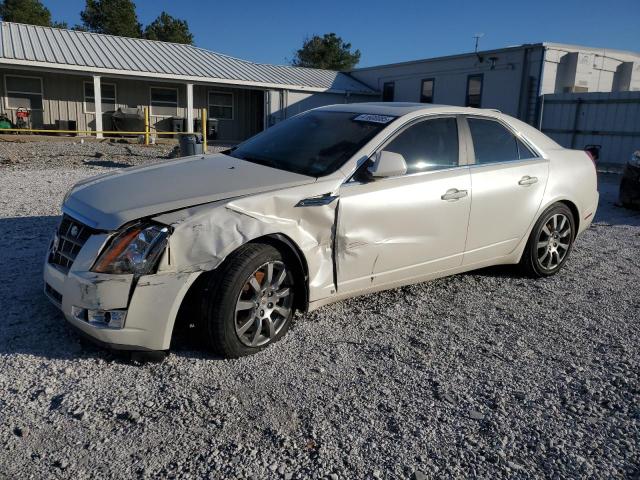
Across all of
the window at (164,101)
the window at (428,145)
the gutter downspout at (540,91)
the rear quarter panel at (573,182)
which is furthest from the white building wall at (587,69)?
the window at (428,145)

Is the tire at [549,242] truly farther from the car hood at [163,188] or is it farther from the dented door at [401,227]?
the car hood at [163,188]

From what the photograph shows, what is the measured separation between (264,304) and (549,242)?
3.15 metres

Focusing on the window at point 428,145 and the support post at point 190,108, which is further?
the support post at point 190,108

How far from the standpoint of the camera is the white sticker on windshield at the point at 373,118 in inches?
165

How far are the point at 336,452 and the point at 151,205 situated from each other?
5.67ft

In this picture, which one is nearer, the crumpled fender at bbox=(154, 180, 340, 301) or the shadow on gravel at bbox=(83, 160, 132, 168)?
the crumpled fender at bbox=(154, 180, 340, 301)

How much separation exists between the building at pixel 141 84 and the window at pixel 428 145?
19540 mm

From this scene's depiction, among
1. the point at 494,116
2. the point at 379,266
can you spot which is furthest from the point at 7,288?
the point at 494,116

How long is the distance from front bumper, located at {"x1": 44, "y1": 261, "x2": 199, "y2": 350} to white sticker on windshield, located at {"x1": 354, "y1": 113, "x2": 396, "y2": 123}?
6.42ft

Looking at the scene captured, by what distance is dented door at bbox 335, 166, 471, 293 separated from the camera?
12.3 ft

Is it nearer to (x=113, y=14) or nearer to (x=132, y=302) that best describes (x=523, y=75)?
(x=132, y=302)

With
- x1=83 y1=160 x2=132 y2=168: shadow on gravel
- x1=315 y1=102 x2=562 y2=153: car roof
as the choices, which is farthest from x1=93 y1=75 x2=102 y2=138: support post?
x1=315 y1=102 x2=562 y2=153: car roof

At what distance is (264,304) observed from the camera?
3.45 metres

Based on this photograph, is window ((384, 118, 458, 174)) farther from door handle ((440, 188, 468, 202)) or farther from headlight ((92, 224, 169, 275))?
headlight ((92, 224, 169, 275))
